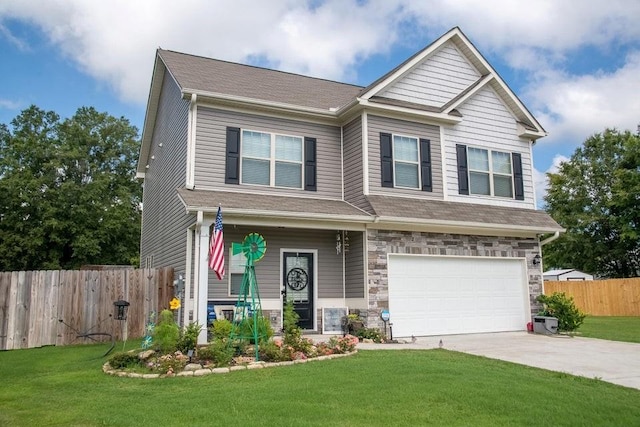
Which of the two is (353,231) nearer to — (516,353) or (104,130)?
(516,353)

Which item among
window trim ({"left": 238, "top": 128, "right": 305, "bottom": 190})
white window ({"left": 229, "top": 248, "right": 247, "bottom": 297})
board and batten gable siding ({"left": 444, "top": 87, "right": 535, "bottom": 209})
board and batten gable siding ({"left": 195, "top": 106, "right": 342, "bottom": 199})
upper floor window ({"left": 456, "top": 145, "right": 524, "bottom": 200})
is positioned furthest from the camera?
upper floor window ({"left": 456, "top": 145, "right": 524, "bottom": 200})

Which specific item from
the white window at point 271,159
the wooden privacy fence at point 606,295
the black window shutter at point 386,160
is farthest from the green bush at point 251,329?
the wooden privacy fence at point 606,295

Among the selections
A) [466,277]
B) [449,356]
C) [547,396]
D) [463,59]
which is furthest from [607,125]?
[547,396]

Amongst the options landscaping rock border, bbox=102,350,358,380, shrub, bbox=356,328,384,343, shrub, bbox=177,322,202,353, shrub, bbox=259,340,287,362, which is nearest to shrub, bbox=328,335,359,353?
landscaping rock border, bbox=102,350,358,380

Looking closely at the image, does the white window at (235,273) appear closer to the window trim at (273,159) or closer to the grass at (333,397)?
the window trim at (273,159)

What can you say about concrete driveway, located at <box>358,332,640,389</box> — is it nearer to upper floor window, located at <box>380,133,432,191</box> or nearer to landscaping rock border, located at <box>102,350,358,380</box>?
landscaping rock border, located at <box>102,350,358,380</box>

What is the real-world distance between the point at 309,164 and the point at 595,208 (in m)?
28.3

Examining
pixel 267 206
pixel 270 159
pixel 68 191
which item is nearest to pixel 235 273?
pixel 267 206

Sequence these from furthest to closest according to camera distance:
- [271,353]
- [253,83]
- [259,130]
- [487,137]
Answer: [487,137]
[253,83]
[259,130]
[271,353]

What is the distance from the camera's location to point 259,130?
1318 centimetres

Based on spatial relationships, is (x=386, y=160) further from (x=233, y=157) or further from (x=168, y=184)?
(x=168, y=184)

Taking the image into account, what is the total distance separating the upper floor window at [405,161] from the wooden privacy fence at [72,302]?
6145 millimetres

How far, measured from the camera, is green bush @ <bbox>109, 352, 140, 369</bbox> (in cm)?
847

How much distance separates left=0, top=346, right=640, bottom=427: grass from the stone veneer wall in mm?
3755
